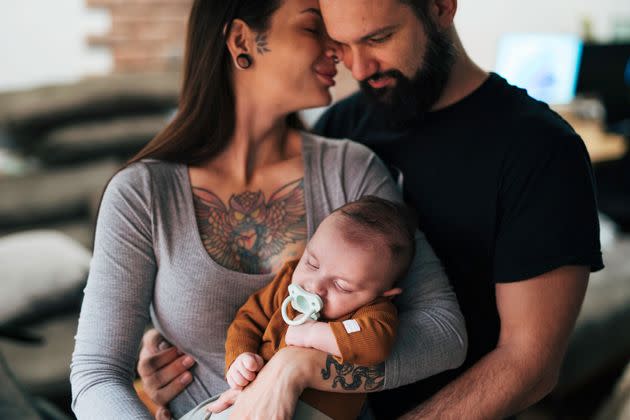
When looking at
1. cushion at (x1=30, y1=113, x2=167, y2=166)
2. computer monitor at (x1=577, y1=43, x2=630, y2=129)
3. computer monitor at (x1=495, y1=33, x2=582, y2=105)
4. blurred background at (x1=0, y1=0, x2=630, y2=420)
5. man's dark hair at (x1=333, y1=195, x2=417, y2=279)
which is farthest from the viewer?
computer monitor at (x1=577, y1=43, x2=630, y2=129)

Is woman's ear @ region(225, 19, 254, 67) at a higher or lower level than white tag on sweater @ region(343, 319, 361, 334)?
higher

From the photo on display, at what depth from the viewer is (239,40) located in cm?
131

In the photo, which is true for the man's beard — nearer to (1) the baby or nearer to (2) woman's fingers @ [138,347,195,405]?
(1) the baby

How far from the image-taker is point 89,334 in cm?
114

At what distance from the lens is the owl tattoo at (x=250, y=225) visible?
126 cm

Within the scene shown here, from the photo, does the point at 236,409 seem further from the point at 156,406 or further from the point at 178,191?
the point at 178,191

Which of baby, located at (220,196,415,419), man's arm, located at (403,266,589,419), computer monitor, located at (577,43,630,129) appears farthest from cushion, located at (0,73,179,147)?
computer monitor, located at (577,43,630,129)

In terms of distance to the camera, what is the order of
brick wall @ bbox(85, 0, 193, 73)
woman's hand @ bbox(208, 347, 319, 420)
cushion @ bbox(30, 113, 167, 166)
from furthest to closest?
brick wall @ bbox(85, 0, 193, 73) < cushion @ bbox(30, 113, 167, 166) < woman's hand @ bbox(208, 347, 319, 420)

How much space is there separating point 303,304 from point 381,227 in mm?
196

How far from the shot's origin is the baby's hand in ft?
3.54

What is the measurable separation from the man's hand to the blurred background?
0.65 metres

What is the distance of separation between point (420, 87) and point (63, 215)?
87.1 inches

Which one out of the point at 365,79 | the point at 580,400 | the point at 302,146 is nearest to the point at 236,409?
the point at 302,146

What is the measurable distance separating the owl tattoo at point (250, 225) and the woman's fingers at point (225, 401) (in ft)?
0.82
